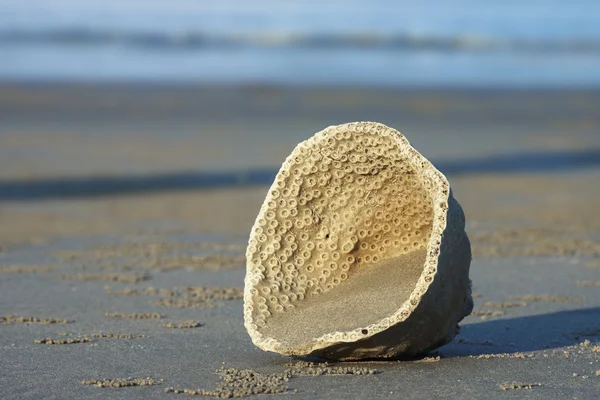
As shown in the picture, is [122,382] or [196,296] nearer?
[122,382]

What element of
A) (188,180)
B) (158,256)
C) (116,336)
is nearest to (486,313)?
(116,336)

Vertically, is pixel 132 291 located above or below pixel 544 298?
above

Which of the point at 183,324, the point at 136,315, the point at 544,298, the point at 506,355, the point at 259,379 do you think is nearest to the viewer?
the point at 259,379

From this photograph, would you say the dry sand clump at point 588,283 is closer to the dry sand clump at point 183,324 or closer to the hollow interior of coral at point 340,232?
the hollow interior of coral at point 340,232

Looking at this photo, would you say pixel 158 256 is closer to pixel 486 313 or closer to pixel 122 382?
pixel 486 313

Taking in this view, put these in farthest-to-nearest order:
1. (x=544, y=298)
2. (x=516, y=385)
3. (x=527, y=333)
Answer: (x=544, y=298), (x=527, y=333), (x=516, y=385)

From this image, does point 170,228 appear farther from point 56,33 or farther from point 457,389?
point 56,33

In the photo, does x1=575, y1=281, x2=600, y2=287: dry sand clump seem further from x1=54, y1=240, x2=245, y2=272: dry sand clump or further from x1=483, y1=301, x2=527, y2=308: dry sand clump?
x1=54, y1=240, x2=245, y2=272: dry sand clump

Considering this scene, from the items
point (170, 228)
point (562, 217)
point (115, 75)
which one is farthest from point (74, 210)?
point (115, 75)
